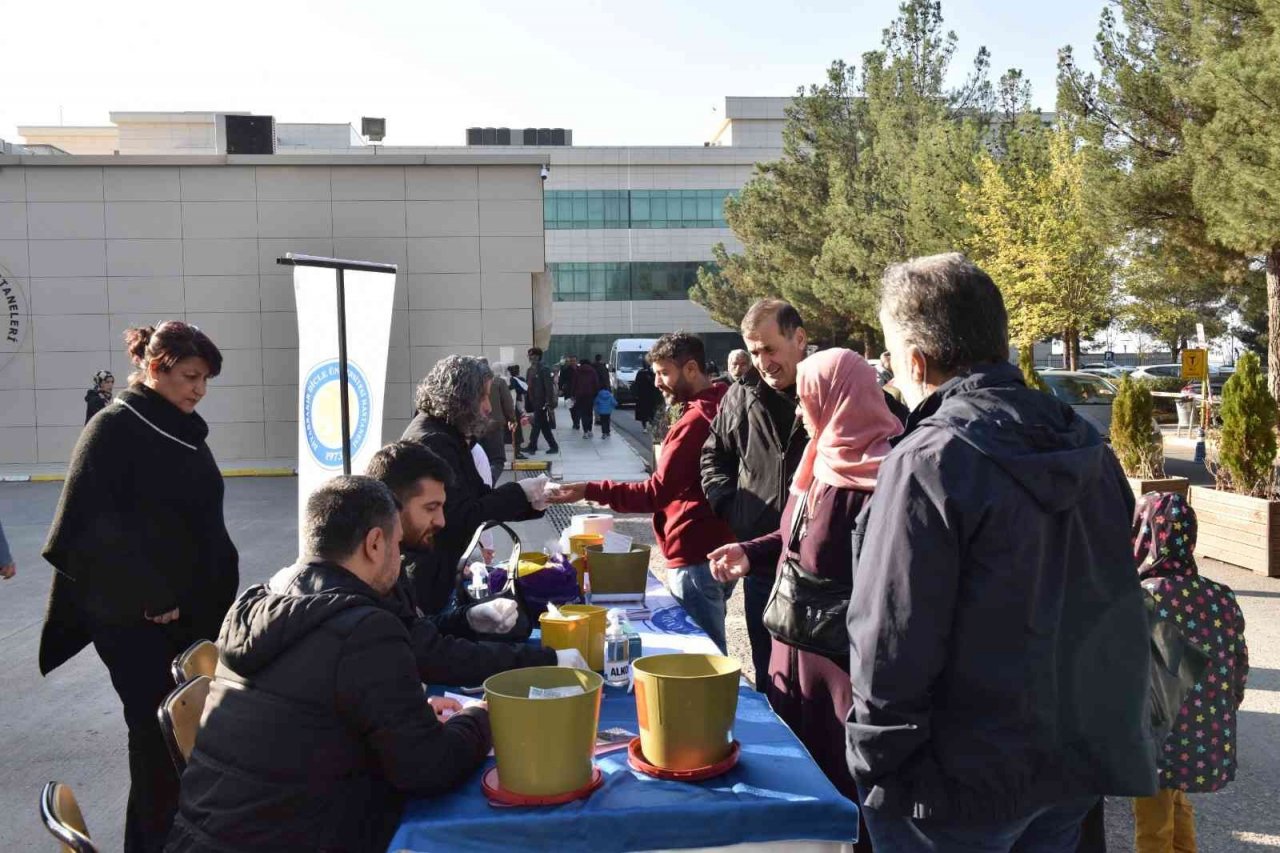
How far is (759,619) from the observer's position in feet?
13.0

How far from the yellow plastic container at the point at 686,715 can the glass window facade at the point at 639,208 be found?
5349cm

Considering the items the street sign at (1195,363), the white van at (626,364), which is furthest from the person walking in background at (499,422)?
the white van at (626,364)

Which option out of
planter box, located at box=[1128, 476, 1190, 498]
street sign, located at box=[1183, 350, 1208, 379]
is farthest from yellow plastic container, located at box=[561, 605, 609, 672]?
street sign, located at box=[1183, 350, 1208, 379]

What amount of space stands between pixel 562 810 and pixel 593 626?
851mm

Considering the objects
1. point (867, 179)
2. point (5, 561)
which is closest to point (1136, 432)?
point (5, 561)

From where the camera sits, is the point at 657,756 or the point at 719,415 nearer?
the point at 657,756

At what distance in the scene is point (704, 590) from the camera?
410 cm

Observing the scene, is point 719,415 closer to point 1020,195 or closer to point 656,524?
point 656,524

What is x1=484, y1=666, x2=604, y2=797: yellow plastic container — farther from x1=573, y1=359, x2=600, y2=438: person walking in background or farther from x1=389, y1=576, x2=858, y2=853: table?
x1=573, y1=359, x2=600, y2=438: person walking in background

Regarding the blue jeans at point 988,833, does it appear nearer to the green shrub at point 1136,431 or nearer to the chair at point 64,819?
the chair at point 64,819

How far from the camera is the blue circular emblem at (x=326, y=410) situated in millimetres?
5379

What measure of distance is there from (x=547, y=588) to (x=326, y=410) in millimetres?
2366

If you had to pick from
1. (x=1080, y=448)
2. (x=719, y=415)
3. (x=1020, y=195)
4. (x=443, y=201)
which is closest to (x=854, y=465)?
(x=1080, y=448)

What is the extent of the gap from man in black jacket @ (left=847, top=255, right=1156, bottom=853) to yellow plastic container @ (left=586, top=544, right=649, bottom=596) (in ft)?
7.12
